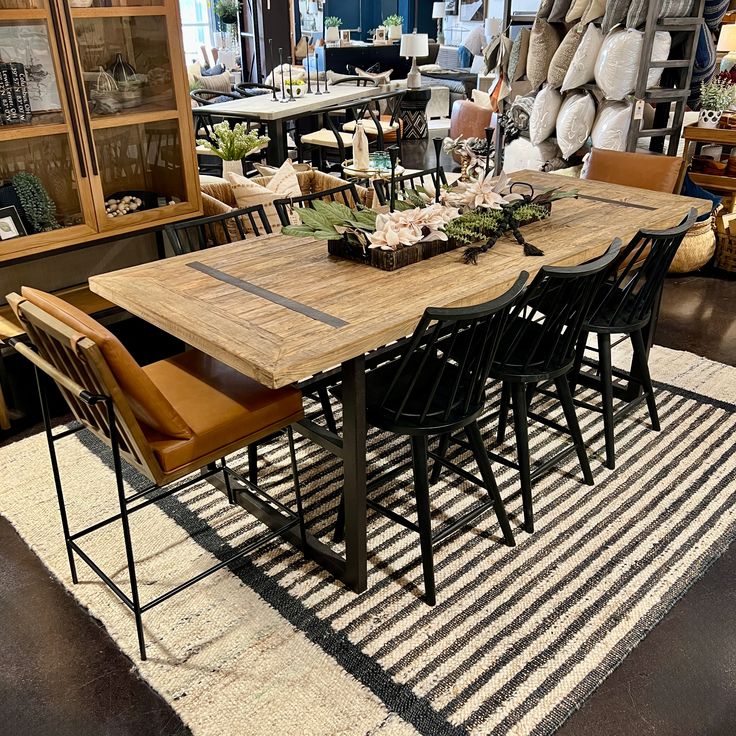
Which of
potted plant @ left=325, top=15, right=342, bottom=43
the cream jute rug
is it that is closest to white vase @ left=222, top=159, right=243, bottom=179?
the cream jute rug

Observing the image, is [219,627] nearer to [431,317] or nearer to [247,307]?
[247,307]

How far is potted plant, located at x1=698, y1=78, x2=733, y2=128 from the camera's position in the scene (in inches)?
178

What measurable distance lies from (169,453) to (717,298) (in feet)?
12.1

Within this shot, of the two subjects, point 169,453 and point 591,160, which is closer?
point 169,453

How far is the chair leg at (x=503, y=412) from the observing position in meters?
2.79

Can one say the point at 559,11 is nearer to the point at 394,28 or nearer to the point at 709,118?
the point at 709,118

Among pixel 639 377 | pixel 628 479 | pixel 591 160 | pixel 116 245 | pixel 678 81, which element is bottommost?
pixel 628 479

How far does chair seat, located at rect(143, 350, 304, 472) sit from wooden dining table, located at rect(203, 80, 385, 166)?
3.97 metres

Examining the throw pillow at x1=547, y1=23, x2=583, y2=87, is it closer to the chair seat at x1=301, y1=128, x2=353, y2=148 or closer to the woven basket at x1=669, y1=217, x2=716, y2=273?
the woven basket at x1=669, y1=217, x2=716, y2=273

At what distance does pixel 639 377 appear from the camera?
303 centimetres

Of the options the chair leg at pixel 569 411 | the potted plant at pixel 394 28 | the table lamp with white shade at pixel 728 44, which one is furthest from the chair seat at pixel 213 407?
the potted plant at pixel 394 28

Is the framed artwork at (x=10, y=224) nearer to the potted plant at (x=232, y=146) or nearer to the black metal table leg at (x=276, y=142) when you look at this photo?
the potted plant at (x=232, y=146)

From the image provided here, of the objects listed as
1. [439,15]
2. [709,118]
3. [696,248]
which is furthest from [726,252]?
[439,15]

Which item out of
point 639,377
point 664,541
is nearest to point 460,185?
point 639,377
